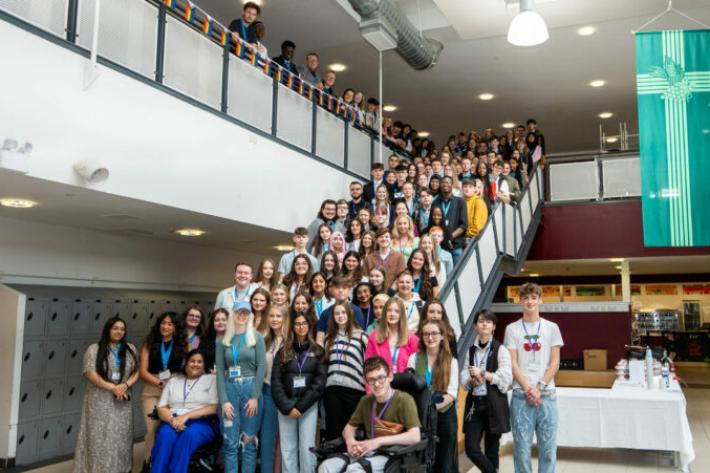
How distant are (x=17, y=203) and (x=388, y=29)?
17.5 ft

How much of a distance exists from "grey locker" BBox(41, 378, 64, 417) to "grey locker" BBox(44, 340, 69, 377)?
0.10 metres

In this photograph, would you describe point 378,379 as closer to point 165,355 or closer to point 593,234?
point 165,355

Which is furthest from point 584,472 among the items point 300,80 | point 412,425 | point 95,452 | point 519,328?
point 300,80

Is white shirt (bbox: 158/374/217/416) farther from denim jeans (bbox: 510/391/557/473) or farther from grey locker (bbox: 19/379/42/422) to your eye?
grey locker (bbox: 19/379/42/422)

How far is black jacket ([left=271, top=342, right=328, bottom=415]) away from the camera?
491 cm

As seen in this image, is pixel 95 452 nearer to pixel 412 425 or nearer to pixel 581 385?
pixel 412 425

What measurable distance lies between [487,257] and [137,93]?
4.77m

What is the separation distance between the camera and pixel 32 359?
750cm

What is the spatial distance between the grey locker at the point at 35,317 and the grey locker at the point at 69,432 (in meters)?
1.16

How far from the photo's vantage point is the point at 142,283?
31.7ft

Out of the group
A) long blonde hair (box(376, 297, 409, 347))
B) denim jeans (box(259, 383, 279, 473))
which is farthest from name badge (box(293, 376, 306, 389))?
long blonde hair (box(376, 297, 409, 347))

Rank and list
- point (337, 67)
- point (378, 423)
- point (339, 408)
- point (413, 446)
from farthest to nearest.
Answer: point (337, 67), point (339, 408), point (378, 423), point (413, 446)

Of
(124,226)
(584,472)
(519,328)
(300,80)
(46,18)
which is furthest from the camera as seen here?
(300,80)

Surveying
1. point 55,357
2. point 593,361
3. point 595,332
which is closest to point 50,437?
point 55,357
